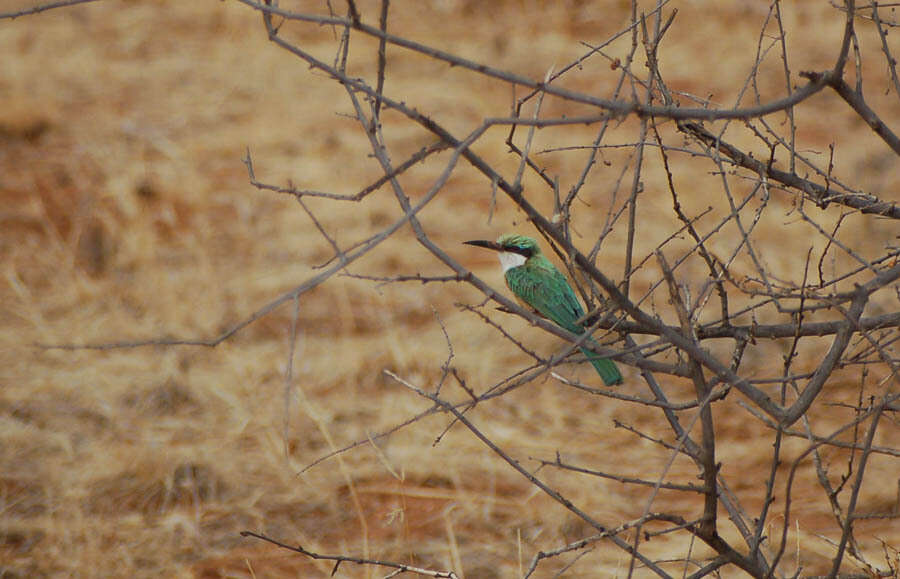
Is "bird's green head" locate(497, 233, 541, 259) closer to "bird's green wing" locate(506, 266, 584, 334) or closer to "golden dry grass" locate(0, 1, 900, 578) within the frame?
"bird's green wing" locate(506, 266, 584, 334)

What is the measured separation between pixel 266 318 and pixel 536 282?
274 centimetres

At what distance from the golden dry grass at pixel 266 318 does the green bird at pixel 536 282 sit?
900mm

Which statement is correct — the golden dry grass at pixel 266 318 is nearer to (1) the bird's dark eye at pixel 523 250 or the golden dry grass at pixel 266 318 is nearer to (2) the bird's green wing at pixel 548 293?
(2) the bird's green wing at pixel 548 293

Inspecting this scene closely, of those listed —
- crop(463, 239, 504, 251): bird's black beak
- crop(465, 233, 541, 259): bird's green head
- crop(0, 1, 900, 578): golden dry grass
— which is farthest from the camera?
crop(0, 1, 900, 578): golden dry grass

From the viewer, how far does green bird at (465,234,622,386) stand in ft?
13.6

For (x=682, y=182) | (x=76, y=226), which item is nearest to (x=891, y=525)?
(x=682, y=182)

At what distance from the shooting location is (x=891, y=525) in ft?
14.3

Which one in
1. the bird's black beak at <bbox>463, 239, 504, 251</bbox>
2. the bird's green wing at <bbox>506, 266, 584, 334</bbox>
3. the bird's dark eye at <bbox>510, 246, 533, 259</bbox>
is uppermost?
the bird's dark eye at <bbox>510, 246, 533, 259</bbox>

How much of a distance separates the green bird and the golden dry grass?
0.90 metres

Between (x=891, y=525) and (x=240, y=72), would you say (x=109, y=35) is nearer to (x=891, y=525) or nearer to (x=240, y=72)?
(x=240, y=72)

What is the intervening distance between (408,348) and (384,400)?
1.65ft

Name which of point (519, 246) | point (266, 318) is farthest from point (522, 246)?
point (266, 318)

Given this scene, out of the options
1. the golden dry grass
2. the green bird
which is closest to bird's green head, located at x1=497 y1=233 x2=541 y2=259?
the green bird

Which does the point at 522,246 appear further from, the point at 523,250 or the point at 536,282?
the point at 536,282
